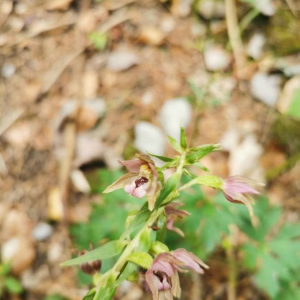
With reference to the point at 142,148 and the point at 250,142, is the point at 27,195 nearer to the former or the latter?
the point at 142,148

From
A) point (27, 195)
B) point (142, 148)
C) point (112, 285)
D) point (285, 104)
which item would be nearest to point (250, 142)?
point (285, 104)

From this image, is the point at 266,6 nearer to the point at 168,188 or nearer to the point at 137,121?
the point at 137,121

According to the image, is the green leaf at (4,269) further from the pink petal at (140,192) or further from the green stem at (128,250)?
the pink petal at (140,192)

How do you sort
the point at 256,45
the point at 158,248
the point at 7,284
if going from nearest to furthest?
the point at 158,248 → the point at 7,284 → the point at 256,45

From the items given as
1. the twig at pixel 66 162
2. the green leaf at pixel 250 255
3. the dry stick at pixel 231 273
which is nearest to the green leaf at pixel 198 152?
the green leaf at pixel 250 255

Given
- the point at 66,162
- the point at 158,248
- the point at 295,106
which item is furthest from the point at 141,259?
the point at 295,106
